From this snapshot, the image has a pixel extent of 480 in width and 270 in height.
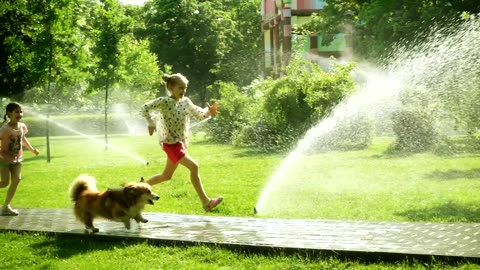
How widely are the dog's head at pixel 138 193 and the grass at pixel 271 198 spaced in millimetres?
567

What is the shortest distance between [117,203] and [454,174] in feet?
28.0

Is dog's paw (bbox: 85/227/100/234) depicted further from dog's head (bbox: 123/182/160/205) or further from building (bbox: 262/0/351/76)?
building (bbox: 262/0/351/76)

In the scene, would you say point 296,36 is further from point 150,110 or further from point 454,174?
point 150,110

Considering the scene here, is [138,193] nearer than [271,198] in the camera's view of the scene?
Yes

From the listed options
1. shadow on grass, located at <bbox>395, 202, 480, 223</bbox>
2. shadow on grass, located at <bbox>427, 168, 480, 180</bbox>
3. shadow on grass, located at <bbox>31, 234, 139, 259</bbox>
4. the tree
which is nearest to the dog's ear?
shadow on grass, located at <bbox>31, 234, 139, 259</bbox>

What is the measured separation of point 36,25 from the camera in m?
23.2

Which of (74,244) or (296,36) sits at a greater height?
(296,36)

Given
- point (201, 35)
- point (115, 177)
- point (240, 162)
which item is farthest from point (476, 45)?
point (201, 35)

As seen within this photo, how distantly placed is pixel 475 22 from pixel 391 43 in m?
9.97

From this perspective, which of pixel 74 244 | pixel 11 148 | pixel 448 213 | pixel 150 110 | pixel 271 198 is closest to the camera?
pixel 74 244

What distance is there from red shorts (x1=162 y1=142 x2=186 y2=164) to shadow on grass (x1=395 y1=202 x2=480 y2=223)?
327cm

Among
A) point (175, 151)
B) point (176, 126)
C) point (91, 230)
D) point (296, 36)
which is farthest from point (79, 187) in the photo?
point (296, 36)

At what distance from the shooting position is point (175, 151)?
880 centimetres

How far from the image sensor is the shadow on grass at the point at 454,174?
42.9 feet
